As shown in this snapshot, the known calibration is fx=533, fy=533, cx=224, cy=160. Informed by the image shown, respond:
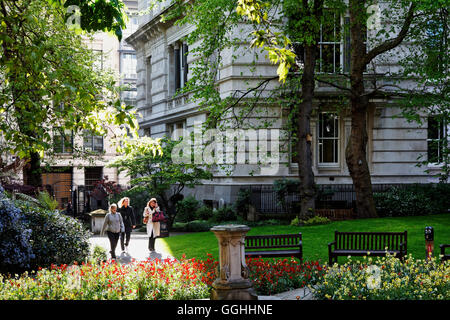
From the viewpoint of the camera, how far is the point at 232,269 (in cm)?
879

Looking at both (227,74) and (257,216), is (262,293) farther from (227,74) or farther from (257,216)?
(227,74)

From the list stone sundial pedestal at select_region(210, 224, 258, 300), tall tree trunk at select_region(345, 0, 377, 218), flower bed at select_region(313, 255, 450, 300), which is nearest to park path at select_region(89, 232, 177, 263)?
stone sundial pedestal at select_region(210, 224, 258, 300)

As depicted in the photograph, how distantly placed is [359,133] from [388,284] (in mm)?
14241

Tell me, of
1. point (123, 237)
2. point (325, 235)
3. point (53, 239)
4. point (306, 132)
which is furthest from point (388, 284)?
point (306, 132)

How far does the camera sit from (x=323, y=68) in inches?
967

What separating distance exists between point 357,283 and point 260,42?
4452 millimetres

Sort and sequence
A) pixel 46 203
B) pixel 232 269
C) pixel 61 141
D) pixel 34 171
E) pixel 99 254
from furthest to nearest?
pixel 34 171, pixel 61 141, pixel 46 203, pixel 99 254, pixel 232 269

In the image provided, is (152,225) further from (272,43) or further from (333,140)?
(333,140)

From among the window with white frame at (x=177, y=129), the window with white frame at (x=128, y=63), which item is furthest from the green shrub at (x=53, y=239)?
the window with white frame at (x=128, y=63)

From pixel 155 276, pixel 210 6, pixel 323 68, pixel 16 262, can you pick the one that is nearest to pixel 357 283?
pixel 155 276

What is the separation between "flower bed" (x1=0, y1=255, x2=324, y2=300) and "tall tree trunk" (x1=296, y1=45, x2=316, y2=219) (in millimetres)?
9379

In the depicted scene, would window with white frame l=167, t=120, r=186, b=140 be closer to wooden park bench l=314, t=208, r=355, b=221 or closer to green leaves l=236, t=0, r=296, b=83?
wooden park bench l=314, t=208, r=355, b=221

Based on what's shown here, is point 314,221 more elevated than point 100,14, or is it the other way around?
point 100,14

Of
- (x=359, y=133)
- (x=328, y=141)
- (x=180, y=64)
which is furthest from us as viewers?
(x=180, y=64)
